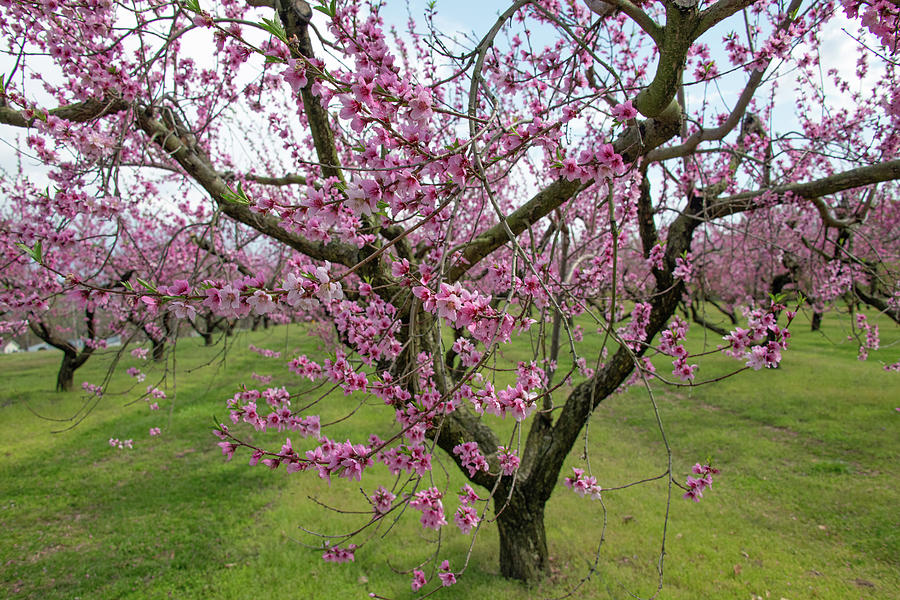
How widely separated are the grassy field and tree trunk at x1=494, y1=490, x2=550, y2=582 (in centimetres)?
14

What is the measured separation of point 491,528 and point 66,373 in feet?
35.7

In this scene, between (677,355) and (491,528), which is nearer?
(677,355)

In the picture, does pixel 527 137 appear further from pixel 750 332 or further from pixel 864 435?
pixel 864 435

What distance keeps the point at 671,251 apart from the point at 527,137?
3234mm

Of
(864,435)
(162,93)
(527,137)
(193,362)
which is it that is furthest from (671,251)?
(193,362)

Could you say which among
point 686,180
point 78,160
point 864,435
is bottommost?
point 864,435

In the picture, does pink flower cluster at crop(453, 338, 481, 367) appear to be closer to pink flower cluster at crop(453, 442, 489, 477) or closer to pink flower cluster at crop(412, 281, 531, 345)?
pink flower cluster at crop(412, 281, 531, 345)

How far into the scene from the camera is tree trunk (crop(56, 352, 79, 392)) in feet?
34.6

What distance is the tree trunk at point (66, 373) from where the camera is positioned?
10.5 metres

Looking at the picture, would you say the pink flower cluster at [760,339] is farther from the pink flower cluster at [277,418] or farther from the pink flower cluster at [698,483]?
the pink flower cluster at [277,418]

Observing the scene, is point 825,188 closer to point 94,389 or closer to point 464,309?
point 464,309

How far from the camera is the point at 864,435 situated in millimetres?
6891

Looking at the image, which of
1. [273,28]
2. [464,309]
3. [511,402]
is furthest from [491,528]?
[273,28]

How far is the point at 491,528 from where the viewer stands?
5133 mm
